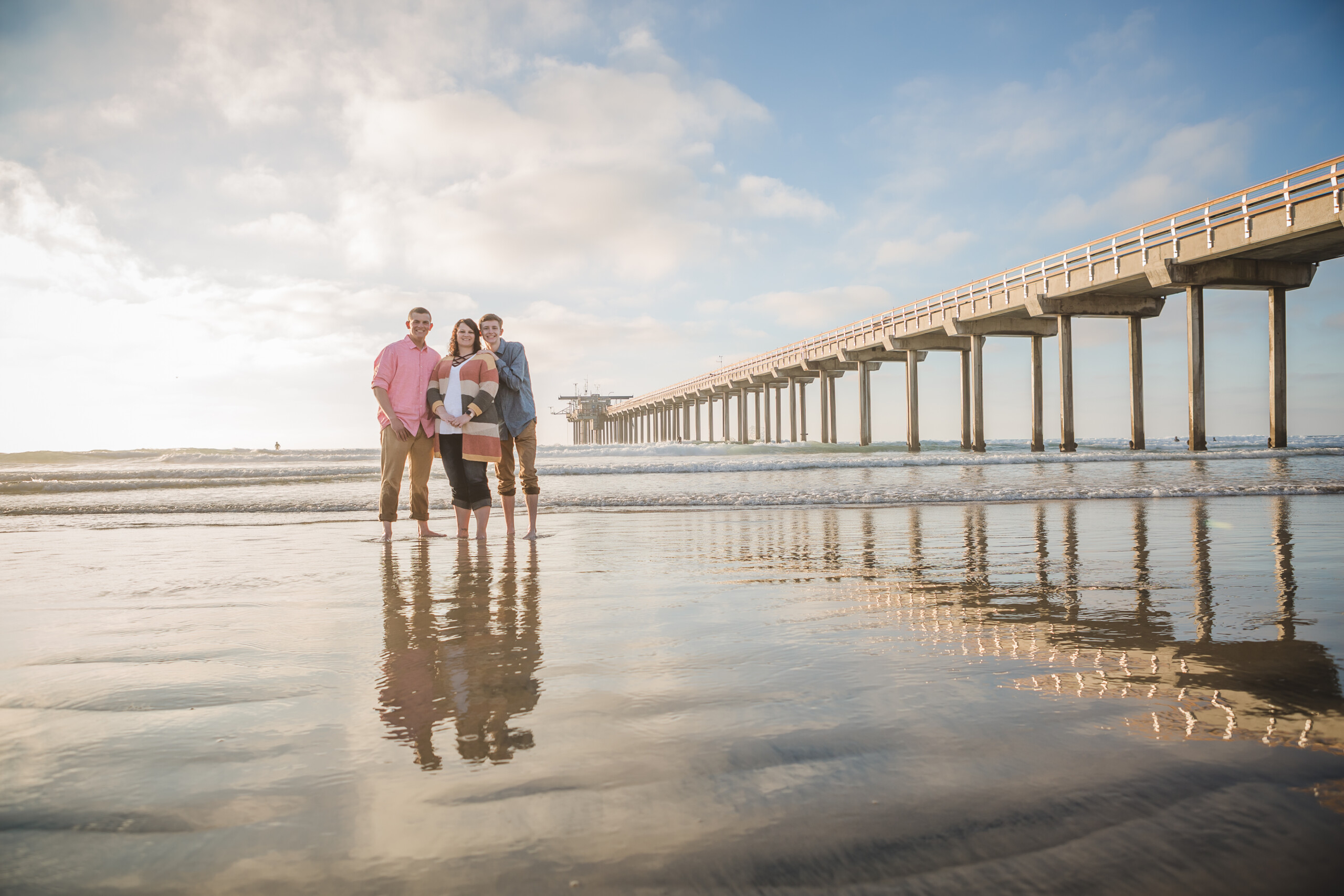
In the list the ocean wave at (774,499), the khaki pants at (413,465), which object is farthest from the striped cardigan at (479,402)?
the ocean wave at (774,499)

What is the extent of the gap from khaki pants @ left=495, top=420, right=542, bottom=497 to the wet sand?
97.7 inches

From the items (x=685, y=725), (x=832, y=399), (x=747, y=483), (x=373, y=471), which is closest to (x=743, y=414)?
(x=832, y=399)

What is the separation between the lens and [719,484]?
36.5 feet

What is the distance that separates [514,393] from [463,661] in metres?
3.84

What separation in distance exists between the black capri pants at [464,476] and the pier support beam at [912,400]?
96.5 feet

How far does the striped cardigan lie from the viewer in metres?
5.45

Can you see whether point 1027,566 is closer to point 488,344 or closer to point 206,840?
point 206,840

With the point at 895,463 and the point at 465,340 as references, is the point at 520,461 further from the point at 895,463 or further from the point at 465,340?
the point at 895,463

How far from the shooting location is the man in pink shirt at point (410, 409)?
5.68 metres

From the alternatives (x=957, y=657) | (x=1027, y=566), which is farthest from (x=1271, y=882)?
(x=1027, y=566)

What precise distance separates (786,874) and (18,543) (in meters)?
7.09

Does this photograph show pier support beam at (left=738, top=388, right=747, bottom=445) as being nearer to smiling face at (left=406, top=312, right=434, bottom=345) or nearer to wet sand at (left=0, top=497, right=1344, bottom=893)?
smiling face at (left=406, top=312, right=434, bottom=345)

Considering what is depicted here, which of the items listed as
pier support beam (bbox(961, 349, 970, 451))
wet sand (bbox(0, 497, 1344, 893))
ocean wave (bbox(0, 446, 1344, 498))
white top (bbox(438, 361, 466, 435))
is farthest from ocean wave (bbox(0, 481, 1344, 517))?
pier support beam (bbox(961, 349, 970, 451))

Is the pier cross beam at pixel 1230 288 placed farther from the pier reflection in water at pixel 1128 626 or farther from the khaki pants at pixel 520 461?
the khaki pants at pixel 520 461
